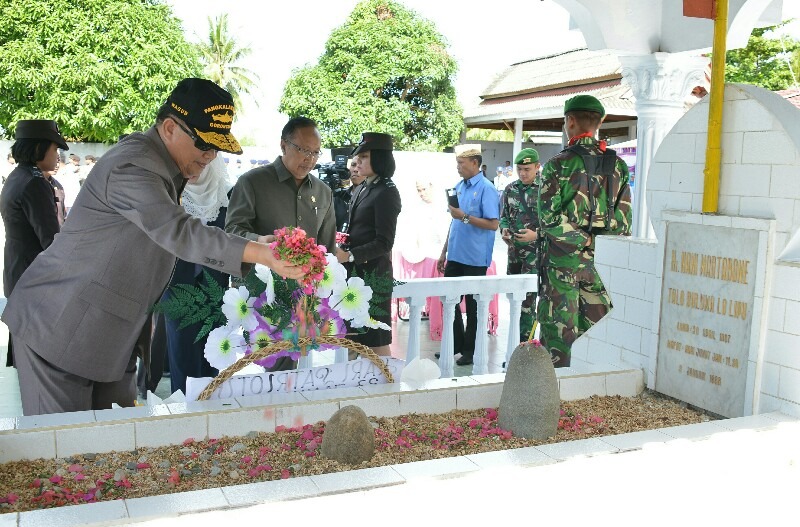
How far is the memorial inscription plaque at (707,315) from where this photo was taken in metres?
2.47

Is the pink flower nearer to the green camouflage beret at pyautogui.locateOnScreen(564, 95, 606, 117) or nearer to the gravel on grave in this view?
the gravel on grave

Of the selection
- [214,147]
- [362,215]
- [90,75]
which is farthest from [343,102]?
[214,147]

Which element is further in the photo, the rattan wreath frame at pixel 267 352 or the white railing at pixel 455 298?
the white railing at pixel 455 298

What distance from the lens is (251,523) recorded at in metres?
1.55

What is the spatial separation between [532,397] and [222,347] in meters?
1.00

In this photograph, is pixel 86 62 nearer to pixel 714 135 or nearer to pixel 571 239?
pixel 571 239

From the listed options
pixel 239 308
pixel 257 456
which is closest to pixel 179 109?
pixel 239 308

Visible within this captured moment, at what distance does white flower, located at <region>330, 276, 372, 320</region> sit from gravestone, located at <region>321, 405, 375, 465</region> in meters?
0.49

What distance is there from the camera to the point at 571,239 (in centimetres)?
414

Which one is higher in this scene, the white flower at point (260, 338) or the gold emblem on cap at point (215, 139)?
the gold emblem on cap at point (215, 139)

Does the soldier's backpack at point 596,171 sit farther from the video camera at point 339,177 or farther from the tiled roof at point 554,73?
the tiled roof at point 554,73

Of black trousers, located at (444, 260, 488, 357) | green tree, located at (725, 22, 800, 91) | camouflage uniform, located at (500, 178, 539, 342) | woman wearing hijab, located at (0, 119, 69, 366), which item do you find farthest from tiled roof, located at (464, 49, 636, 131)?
woman wearing hijab, located at (0, 119, 69, 366)

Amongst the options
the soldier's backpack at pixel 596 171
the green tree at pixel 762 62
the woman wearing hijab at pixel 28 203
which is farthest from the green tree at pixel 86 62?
the soldier's backpack at pixel 596 171

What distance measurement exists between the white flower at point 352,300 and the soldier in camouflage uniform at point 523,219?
3.19m
